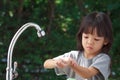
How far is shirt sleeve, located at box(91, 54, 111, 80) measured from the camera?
2.58 m

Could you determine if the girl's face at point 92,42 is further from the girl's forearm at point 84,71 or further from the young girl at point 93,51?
the girl's forearm at point 84,71

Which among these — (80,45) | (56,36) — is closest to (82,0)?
(56,36)

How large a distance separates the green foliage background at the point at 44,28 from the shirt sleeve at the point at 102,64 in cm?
209

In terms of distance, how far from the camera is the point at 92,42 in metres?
2.55

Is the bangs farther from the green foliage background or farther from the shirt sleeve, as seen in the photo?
the green foliage background

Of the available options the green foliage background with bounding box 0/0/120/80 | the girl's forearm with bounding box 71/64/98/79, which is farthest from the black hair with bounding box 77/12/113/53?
the green foliage background with bounding box 0/0/120/80

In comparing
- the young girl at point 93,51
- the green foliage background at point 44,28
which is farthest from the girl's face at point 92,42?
the green foliage background at point 44,28

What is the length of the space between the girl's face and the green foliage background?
6.99 ft

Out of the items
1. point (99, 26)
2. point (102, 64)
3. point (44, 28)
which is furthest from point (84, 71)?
point (44, 28)

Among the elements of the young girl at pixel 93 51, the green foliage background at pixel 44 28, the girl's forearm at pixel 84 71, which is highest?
the green foliage background at pixel 44 28

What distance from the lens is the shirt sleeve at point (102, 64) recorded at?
8.45 ft

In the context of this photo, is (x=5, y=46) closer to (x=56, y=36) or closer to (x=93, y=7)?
(x=56, y=36)

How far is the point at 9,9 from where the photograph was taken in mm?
5055

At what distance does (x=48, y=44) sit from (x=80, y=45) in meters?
2.26
